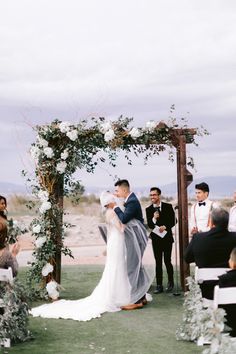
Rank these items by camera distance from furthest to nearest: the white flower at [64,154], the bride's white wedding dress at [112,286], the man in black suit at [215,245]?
the white flower at [64,154] → the bride's white wedding dress at [112,286] → the man in black suit at [215,245]

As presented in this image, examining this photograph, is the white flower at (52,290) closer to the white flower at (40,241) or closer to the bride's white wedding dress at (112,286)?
the bride's white wedding dress at (112,286)

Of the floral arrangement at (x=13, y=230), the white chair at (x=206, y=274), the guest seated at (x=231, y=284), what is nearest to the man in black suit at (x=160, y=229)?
the floral arrangement at (x=13, y=230)

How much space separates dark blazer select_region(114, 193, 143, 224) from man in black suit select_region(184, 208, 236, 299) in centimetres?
289

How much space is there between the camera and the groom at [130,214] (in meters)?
10.5

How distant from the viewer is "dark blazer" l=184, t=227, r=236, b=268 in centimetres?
761

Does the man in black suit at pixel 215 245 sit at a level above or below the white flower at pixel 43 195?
below

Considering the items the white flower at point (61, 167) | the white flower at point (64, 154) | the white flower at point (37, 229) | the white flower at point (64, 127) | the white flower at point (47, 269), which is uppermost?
the white flower at point (64, 127)

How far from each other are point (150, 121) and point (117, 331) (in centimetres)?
419

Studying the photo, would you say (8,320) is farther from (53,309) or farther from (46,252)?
(46,252)

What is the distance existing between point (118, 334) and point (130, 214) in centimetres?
240

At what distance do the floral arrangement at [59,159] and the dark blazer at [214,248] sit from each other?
13.4 ft

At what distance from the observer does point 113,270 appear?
10.6 meters

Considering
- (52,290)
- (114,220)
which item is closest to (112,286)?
(114,220)

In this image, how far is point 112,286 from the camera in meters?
10.5
